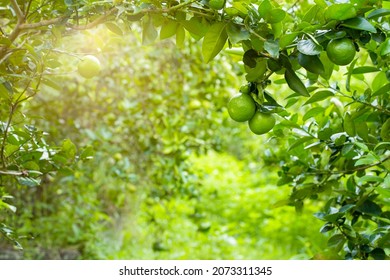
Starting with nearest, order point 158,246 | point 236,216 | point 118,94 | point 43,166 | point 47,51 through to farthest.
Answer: point 47,51 → point 43,166 → point 118,94 → point 158,246 → point 236,216

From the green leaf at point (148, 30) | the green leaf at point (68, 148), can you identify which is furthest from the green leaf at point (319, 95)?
the green leaf at point (68, 148)

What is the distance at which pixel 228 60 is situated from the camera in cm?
259

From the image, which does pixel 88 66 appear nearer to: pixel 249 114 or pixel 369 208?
pixel 249 114

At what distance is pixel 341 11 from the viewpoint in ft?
2.46

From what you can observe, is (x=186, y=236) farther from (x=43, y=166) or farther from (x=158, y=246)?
(x=43, y=166)

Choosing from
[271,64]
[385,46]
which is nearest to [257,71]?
[271,64]

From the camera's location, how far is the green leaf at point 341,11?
74 cm

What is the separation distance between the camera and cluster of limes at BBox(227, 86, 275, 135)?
84 cm

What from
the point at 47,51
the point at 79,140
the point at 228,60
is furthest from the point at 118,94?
the point at 47,51

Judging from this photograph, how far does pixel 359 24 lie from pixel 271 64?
14 cm

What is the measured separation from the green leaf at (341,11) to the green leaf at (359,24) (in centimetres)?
1

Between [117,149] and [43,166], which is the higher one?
[43,166]

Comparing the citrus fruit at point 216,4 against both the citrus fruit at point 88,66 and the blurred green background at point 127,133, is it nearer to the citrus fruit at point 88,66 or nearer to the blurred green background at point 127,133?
the citrus fruit at point 88,66
